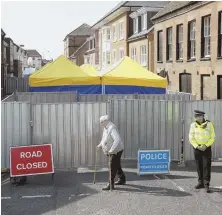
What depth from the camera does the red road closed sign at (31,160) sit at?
932 centimetres

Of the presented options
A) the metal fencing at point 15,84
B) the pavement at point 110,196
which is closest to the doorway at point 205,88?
the pavement at point 110,196

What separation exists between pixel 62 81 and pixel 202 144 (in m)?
10.2

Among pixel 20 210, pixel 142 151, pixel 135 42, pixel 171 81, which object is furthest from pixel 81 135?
pixel 135 42

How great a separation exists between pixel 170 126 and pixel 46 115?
3433mm

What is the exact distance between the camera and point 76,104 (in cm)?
1031

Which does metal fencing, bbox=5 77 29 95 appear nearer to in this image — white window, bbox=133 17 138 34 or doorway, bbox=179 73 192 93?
white window, bbox=133 17 138 34

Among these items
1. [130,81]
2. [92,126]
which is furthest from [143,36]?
[92,126]

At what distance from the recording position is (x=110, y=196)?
27.3 feet

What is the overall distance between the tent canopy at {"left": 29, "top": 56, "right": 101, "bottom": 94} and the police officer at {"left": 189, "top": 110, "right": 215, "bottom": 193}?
29.9 feet

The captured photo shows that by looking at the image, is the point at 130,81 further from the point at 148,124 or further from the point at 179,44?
the point at 179,44

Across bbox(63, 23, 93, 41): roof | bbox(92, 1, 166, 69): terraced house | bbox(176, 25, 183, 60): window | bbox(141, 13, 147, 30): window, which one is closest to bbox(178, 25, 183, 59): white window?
bbox(176, 25, 183, 60): window

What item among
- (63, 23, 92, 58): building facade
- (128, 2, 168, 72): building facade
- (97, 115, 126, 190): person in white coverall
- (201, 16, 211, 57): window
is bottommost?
(97, 115, 126, 190): person in white coverall

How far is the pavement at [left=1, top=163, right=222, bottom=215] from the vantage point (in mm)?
7484

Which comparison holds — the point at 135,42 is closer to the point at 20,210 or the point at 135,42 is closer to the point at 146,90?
the point at 146,90
